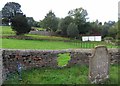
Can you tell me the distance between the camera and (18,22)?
159 ft

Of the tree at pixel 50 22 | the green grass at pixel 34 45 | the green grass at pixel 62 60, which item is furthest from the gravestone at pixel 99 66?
the tree at pixel 50 22

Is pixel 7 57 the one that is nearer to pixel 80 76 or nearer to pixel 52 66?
pixel 52 66

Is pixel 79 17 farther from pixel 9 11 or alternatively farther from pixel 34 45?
pixel 34 45

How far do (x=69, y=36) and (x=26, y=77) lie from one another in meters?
42.7

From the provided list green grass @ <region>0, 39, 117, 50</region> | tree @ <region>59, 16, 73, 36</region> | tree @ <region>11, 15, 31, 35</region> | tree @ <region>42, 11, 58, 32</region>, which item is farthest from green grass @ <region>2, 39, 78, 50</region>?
tree @ <region>42, 11, 58, 32</region>

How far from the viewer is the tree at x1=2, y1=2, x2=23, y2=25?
192ft

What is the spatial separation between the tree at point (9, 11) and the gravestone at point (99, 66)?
45.2 metres

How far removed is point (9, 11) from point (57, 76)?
49.6 meters

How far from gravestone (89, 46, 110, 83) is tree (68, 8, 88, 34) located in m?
47.9

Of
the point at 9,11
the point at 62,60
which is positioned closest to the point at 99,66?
the point at 62,60

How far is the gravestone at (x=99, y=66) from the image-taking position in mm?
13102

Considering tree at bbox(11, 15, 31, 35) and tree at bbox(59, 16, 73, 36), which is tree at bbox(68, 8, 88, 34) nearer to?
tree at bbox(59, 16, 73, 36)

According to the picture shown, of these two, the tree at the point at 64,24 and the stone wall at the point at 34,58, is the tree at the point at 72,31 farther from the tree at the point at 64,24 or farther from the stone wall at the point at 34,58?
the stone wall at the point at 34,58

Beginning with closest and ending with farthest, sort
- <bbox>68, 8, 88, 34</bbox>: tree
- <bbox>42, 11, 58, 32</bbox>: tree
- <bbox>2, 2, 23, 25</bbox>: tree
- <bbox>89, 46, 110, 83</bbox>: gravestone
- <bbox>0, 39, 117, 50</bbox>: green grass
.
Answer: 1. <bbox>89, 46, 110, 83</bbox>: gravestone
2. <bbox>0, 39, 117, 50</bbox>: green grass
3. <bbox>2, 2, 23, 25</bbox>: tree
4. <bbox>68, 8, 88, 34</bbox>: tree
5. <bbox>42, 11, 58, 32</bbox>: tree
